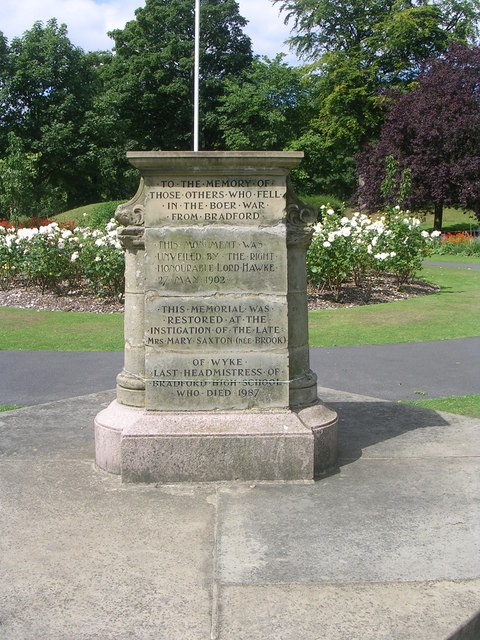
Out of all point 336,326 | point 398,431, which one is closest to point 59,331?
point 336,326

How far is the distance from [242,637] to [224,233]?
2337 millimetres

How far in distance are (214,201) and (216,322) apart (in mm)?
717

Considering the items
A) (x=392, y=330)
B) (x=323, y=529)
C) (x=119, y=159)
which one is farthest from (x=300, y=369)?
(x=119, y=159)

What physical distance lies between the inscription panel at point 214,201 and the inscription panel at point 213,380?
80 cm

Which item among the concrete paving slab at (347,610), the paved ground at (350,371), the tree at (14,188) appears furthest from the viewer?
the tree at (14,188)

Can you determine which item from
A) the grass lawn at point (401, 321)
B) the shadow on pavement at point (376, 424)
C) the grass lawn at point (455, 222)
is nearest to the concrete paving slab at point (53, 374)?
the shadow on pavement at point (376, 424)

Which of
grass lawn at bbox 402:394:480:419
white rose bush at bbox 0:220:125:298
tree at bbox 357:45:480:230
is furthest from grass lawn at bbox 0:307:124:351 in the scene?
tree at bbox 357:45:480:230

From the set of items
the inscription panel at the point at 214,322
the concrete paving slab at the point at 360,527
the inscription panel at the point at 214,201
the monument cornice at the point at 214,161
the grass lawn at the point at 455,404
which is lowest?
the grass lawn at the point at 455,404

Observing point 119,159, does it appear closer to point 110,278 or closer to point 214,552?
point 110,278

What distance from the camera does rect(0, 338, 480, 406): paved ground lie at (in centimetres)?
727

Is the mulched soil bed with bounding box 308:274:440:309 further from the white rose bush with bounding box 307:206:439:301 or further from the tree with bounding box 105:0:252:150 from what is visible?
the tree with bounding box 105:0:252:150

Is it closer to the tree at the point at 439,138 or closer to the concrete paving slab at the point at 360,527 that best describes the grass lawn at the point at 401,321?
the concrete paving slab at the point at 360,527

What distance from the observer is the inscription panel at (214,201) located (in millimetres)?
4246

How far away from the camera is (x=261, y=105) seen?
4366cm
